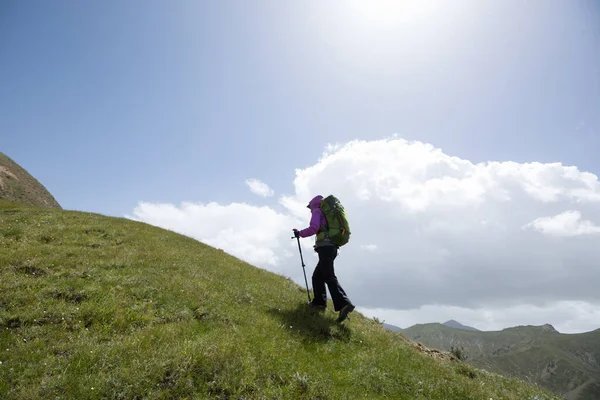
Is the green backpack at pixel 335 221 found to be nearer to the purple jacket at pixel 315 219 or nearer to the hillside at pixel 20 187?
the purple jacket at pixel 315 219

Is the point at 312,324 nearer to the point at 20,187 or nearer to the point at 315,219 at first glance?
the point at 315,219

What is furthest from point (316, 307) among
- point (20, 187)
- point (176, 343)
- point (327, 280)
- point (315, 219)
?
point (20, 187)

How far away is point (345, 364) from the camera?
372 inches

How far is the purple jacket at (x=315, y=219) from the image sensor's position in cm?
1356

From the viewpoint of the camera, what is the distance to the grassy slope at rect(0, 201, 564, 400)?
22.5 feet

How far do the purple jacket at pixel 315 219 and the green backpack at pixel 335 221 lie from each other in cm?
17

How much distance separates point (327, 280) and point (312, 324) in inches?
73.8

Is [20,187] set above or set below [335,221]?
above

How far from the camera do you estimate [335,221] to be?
13633 millimetres

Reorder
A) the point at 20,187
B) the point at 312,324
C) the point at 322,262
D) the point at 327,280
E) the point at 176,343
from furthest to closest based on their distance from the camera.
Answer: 1. the point at 20,187
2. the point at 322,262
3. the point at 327,280
4. the point at 312,324
5. the point at 176,343

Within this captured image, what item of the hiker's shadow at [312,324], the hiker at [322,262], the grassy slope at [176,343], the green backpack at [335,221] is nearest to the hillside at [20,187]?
the grassy slope at [176,343]

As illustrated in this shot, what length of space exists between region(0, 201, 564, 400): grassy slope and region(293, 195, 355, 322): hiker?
0.87m

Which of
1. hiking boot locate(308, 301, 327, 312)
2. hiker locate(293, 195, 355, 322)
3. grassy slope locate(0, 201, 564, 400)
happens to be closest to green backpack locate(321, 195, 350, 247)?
hiker locate(293, 195, 355, 322)

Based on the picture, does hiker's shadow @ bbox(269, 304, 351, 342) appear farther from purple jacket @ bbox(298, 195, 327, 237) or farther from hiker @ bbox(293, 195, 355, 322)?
purple jacket @ bbox(298, 195, 327, 237)
